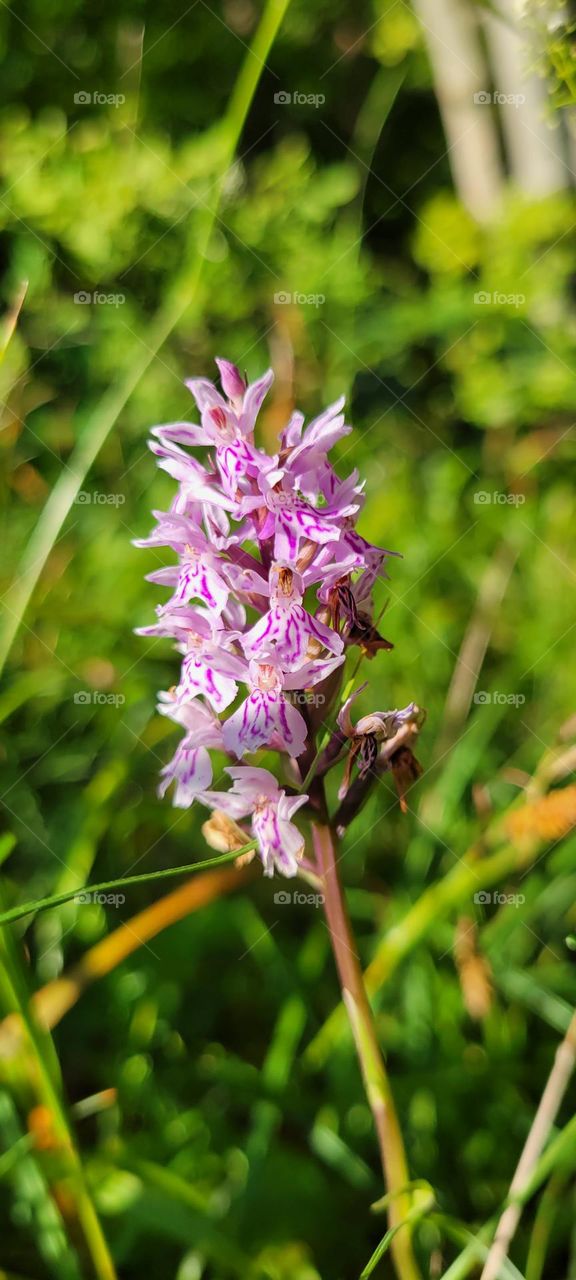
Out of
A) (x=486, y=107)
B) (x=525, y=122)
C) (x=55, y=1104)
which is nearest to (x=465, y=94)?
(x=486, y=107)

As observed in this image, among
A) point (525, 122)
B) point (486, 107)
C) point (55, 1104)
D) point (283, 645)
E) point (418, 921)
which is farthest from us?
point (486, 107)

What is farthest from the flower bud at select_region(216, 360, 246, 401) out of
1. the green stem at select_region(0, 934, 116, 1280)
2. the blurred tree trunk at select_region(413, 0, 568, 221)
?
the blurred tree trunk at select_region(413, 0, 568, 221)

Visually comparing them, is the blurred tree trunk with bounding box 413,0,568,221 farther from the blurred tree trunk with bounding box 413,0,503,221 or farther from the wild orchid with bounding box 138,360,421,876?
the wild orchid with bounding box 138,360,421,876

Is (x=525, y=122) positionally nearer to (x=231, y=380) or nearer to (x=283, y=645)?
(x=231, y=380)

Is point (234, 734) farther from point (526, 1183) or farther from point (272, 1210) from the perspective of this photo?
point (272, 1210)

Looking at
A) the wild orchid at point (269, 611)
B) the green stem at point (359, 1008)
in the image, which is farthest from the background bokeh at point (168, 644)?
the wild orchid at point (269, 611)

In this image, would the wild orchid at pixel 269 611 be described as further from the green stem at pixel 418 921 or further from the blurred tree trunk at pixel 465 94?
the blurred tree trunk at pixel 465 94

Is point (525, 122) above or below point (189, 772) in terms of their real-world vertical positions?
above
